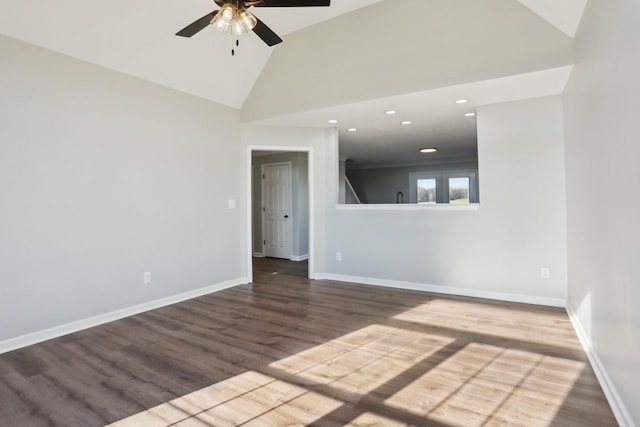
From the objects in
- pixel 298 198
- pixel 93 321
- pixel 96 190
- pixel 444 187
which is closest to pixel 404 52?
pixel 96 190

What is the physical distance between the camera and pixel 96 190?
131 inches

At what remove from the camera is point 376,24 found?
365 cm

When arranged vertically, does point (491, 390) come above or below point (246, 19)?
below

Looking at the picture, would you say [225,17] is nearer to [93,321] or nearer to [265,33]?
[265,33]

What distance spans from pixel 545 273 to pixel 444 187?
621 centimetres

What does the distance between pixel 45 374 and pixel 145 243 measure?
5.35ft

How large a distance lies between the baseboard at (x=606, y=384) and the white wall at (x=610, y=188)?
0.01 metres

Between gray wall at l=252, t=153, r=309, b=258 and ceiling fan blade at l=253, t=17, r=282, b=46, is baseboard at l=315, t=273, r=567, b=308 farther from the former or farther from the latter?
ceiling fan blade at l=253, t=17, r=282, b=46

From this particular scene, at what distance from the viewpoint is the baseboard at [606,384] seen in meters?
1.67

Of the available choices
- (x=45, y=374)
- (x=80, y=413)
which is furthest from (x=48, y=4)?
(x=80, y=413)

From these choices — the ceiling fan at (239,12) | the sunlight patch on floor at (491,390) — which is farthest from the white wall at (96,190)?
the sunlight patch on floor at (491,390)

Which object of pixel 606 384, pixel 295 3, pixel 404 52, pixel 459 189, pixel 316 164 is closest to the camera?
pixel 606 384

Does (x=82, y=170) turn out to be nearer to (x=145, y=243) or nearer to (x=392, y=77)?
(x=145, y=243)

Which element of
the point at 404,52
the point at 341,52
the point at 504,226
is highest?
the point at 341,52
